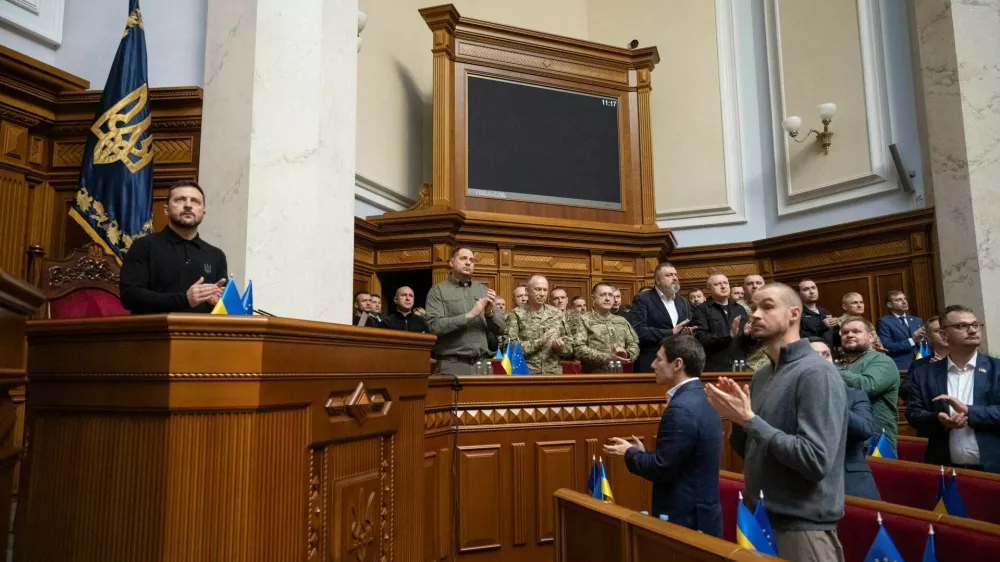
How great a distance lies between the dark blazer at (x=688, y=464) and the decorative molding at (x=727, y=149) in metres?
6.77

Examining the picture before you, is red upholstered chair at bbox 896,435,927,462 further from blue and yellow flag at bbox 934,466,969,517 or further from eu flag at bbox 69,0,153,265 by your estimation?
eu flag at bbox 69,0,153,265

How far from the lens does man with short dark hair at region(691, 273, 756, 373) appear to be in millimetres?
5109

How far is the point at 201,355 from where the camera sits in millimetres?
1416

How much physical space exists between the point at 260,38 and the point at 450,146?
143 inches

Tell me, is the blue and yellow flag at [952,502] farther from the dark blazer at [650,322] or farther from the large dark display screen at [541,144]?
the large dark display screen at [541,144]

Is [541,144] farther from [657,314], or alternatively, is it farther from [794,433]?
[794,433]

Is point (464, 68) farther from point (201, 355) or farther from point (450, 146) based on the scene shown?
point (201, 355)

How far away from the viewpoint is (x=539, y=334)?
4914mm

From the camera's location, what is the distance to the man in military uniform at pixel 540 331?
472cm

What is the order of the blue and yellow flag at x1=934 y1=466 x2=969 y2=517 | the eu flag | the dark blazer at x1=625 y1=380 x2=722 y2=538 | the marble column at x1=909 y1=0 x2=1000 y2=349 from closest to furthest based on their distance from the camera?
the dark blazer at x1=625 y1=380 x2=722 y2=538 → the blue and yellow flag at x1=934 y1=466 x2=969 y2=517 → the eu flag → the marble column at x1=909 y1=0 x2=1000 y2=349

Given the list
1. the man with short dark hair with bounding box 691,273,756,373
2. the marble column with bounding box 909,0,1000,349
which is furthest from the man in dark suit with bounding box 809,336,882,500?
the marble column with bounding box 909,0,1000,349

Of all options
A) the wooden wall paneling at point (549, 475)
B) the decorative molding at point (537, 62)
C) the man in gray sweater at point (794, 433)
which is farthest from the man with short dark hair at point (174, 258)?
the decorative molding at point (537, 62)

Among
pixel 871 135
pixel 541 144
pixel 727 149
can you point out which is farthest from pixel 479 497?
pixel 727 149

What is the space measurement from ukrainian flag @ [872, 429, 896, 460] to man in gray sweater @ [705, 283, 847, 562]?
1.82 meters
